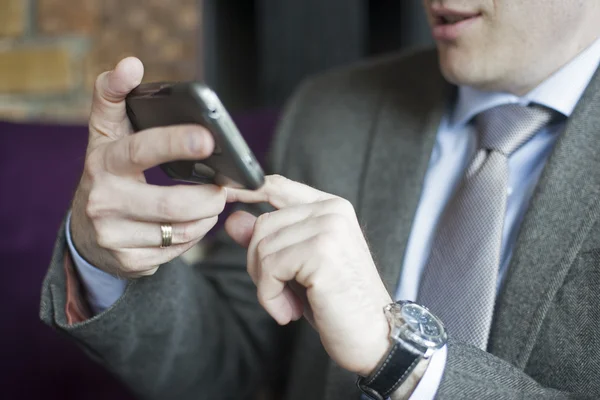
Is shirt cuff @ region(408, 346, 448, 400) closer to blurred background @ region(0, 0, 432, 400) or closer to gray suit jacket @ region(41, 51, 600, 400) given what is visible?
gray suit jacket @ region(41, 51, 600, 400)

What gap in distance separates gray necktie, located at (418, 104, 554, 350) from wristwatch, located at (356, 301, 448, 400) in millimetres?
120

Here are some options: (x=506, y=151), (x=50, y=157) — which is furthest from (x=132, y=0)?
(x=506, y=151)

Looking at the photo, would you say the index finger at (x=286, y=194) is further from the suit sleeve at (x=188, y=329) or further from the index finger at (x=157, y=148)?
Result: the suit sleeve at (x=188, y=329)

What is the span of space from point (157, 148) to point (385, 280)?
40 cm

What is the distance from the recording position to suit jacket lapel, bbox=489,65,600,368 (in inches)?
28.5

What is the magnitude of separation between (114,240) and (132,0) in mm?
1130

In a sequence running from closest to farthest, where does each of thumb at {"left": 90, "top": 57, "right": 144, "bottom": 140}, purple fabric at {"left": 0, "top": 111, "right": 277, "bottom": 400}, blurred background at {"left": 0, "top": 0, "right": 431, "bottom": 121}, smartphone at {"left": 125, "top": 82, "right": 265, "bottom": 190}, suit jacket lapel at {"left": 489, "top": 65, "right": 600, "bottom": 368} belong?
smartphone at {"left": 125, "top": 82, "right": 265, "bottom": 190} → thumb at {"left": 90, "top": 57, "right": 144, "bottom": 140} → suit jacket lapel at {"left": 489, "top": 65, "right": 600, "bottom": 368} → purple fabric at {"left": 0, "top": 111, "right": 277, "bottom": 400} → blurred background at {"left": 0, "top": 0, "right": 431, "bottom": 121}

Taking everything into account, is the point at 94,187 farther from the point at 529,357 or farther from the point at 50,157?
the point at 50,157

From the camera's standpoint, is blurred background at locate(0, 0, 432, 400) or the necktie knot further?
blurred background at locate(0, 0, 432, 400)

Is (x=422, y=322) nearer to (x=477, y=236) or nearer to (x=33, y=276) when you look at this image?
(x=477, y=236)

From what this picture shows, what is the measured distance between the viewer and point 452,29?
2.69ft

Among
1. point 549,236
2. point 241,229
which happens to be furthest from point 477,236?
point 241,229

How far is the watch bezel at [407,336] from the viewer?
2.02 ft

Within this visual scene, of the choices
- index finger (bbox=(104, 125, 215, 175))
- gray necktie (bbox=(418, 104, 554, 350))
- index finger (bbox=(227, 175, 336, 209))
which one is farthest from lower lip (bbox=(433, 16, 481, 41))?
index finger (bbox=(104, 125, 215, 175))
